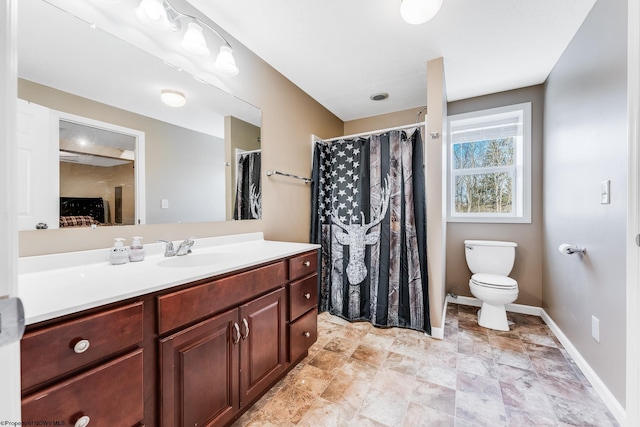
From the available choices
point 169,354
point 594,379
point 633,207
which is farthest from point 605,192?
point 169,354

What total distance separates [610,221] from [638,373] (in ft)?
2.80

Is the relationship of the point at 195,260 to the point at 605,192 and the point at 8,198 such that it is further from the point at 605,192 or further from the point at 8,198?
the point at 605,192

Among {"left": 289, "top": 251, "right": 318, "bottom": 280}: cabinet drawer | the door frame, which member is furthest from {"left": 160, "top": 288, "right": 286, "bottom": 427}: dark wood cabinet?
the door frame

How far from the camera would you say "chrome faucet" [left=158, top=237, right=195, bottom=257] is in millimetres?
1411

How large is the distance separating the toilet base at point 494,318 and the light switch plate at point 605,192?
1237 millimetres

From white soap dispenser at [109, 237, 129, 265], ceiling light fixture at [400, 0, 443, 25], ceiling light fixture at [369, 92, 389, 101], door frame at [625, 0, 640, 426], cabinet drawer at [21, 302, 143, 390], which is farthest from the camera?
ceiling light fixture at [369, 92, 389, 101]

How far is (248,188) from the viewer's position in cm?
197

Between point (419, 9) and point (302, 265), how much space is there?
1.62 m

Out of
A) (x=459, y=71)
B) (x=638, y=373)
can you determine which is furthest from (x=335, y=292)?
(x=459, y=71)

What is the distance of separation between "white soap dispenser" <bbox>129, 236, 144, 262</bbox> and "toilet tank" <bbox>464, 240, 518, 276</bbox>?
2.81 m

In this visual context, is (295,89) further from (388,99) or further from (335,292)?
(335,292)

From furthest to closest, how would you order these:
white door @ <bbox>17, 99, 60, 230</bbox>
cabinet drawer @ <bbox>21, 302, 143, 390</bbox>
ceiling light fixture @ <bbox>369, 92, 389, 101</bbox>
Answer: ceiling light fixture @ <bbox>369, 92, 389, 101</bbox> < white door @ <bbox>17, 99, 60, 230</bbox> < cabinet drawer @ <bbox>21, 302, 143, 390</bbox>

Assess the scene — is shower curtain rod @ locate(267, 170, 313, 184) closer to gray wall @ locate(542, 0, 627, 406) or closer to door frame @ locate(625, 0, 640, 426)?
door frame @ locate(625, 0, 640, 426)

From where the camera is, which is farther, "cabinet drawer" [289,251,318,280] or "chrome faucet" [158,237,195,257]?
"cabinet drawer" [289,251,318,280]
